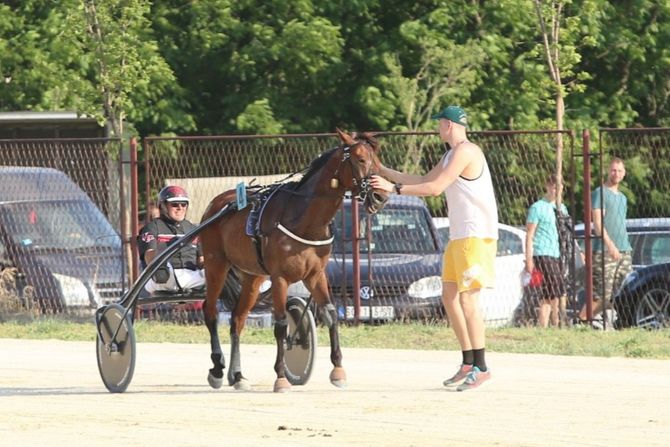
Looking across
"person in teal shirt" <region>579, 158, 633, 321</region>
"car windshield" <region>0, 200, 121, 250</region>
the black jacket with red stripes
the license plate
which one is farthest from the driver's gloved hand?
"car windshield" <region>0, 200, 121, 250</region>

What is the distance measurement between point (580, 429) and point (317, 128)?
19294 mm

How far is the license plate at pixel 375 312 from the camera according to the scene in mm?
19859

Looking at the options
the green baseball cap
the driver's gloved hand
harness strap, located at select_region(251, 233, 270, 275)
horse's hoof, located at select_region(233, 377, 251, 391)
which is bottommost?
horse's hoof, located at select_region(233, 377, 251, 391)

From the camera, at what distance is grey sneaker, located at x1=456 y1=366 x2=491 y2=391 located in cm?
1302

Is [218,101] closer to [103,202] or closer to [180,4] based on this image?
[180,4]

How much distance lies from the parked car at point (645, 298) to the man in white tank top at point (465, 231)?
22.8 ft

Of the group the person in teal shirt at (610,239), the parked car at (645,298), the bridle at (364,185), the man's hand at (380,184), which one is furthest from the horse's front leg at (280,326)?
the parked car at (645,298)

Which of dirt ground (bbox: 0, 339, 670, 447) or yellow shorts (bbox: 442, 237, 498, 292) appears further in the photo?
yellow shorts (bbox: 442, 237, 498, 292)

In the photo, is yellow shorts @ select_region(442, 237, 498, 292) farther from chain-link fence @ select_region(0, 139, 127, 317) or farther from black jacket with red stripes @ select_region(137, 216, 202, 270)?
chain-link fence @ select_region(0, 139, 127, 317)

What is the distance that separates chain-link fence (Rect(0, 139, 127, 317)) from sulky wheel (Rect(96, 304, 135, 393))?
6893 mm

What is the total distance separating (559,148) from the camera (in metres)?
20.1

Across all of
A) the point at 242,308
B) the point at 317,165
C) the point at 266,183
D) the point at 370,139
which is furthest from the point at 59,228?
the point at 370,139

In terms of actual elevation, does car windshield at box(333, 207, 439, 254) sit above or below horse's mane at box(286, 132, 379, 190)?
below

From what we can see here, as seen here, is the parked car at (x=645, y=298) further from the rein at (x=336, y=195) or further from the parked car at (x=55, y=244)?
the rein at (x=336, y=195)
